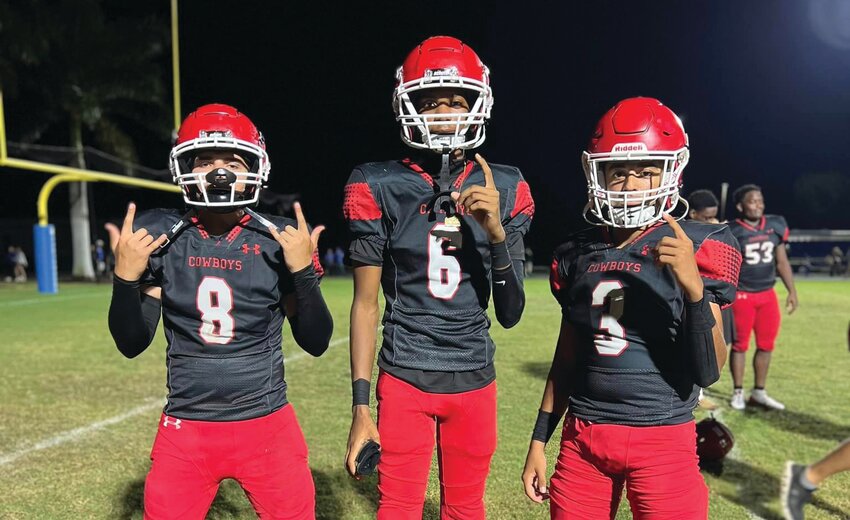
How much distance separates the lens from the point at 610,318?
2.21m

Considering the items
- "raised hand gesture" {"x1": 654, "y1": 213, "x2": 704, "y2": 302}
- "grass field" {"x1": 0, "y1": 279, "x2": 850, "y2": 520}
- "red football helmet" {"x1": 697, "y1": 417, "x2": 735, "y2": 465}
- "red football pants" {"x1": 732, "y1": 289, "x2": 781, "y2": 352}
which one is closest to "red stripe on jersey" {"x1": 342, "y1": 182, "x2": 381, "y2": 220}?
"raised hand gesture" {"x1": 654, "y1": 213, "x2": 704, "y2": 302}

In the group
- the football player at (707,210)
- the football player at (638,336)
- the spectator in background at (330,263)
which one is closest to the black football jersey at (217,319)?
the football player at (638,336)

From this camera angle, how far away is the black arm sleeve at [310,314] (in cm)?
230

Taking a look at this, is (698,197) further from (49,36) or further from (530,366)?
(49,36)

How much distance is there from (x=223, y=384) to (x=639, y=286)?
1.43m

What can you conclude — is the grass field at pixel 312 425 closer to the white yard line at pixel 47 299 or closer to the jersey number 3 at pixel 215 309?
the jersey number 3 at pixel 215 309

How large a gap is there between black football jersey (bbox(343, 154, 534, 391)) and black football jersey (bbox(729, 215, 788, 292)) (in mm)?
4547

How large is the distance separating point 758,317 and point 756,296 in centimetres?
20

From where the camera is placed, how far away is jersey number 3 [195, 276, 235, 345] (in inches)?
93.2

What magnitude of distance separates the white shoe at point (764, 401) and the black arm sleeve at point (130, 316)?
5.39m

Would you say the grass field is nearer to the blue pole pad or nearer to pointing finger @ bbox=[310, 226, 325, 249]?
pointing finger @ bbox=[310, 226, 325, 249]

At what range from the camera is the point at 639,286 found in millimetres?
2191

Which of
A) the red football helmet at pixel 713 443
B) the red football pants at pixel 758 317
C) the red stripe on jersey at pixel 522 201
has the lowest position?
the red football helmet at pixel 713 443

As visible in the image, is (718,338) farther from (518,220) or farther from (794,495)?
(518,220)
